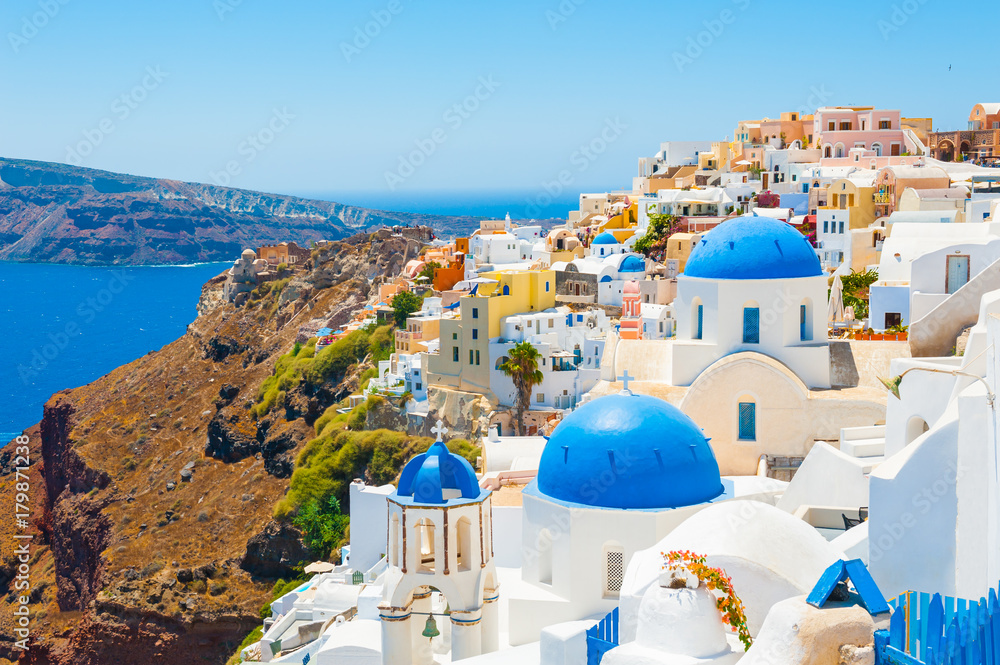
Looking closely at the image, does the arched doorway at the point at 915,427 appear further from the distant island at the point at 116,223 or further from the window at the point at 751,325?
the distant island at the point at 116,223

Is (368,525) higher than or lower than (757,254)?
lower

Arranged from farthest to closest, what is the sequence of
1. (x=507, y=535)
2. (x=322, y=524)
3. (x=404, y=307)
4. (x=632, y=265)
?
(x=404, y=307), (x=632, y=265), (x=322, y=524), (x=507, y=535)

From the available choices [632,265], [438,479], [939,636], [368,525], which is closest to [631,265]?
[632,265]

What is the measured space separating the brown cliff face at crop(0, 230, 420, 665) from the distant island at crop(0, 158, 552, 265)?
260 feet

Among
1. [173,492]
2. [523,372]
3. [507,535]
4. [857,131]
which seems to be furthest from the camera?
[857,131]

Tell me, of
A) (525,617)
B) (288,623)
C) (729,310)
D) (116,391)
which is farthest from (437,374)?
(116,391)

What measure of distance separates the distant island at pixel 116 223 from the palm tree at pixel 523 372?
116045 millimetres

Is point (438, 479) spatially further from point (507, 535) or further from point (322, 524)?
point (322, 524)

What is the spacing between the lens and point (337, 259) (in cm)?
8056

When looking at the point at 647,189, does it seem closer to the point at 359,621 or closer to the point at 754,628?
the point at 359,621

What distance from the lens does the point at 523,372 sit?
40500mm

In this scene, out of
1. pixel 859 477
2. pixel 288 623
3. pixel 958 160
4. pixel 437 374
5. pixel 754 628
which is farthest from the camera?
pixel 958 160

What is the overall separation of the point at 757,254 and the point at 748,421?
11.2 feet

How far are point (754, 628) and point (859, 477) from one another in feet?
17.7
